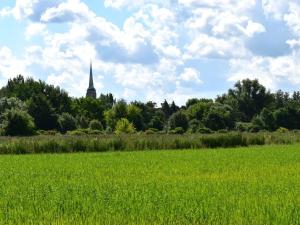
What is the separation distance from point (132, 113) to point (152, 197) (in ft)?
348

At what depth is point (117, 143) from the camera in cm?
4153

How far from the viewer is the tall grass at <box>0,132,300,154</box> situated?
39.2 meters

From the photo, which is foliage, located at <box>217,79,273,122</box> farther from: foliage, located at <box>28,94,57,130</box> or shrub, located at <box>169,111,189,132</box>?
foliage, located at <box>28,94,57,130</box>

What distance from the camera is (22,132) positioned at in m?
72.4

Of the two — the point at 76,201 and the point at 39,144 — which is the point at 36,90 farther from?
the point at 76,201

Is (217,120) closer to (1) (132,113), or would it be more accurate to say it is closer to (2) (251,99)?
(1) (132,113)

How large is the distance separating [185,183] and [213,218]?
630cm

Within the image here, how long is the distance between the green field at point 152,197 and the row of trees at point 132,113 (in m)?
55.1

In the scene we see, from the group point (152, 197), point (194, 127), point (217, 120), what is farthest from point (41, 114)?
point (152, 197)

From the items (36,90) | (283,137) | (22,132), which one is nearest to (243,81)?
(36,90)

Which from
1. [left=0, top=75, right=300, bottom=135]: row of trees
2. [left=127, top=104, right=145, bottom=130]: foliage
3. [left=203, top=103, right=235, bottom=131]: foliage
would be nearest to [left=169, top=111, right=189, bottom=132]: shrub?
[left=0, top=75, right=300, bottom=135]: row of trees

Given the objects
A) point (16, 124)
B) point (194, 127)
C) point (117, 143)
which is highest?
point (16, 124)

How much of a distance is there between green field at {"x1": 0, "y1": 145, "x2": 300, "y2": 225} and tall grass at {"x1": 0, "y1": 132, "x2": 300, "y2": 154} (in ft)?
60.1

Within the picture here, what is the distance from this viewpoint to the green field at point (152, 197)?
10250 millimetres
